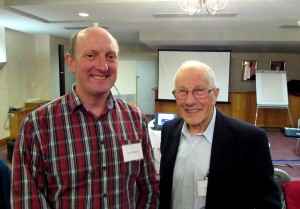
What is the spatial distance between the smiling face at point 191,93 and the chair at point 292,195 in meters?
0.75

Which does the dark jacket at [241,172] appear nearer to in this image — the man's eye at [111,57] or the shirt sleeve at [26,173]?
the man's eye at [111,57]

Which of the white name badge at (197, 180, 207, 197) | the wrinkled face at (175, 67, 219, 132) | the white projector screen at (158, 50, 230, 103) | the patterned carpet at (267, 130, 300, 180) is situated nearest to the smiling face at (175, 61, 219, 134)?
the wrinkled face at (175, 67, 219, 132)

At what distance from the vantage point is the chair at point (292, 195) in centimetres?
159

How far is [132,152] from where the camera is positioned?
3.76ft

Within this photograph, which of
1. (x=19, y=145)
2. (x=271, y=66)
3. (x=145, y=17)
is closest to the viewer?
(x=19, y=145)

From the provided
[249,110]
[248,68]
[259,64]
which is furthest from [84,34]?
[259,64]

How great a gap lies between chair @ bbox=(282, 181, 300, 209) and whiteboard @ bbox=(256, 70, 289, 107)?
5.69 m

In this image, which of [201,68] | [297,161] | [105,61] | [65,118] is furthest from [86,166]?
[297,161]

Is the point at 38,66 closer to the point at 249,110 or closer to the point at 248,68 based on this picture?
the point at 249,110

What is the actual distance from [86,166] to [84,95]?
0.96 feet

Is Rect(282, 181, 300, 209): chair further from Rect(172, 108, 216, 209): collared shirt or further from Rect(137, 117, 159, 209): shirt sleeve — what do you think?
Rect(137, 117, 159, 209): shirt sleeve

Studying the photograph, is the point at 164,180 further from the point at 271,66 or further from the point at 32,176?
the point at 271,66

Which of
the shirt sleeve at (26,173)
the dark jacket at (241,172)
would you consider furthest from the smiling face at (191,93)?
the shirt sleeve at (26,173)

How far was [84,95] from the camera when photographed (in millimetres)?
1126
